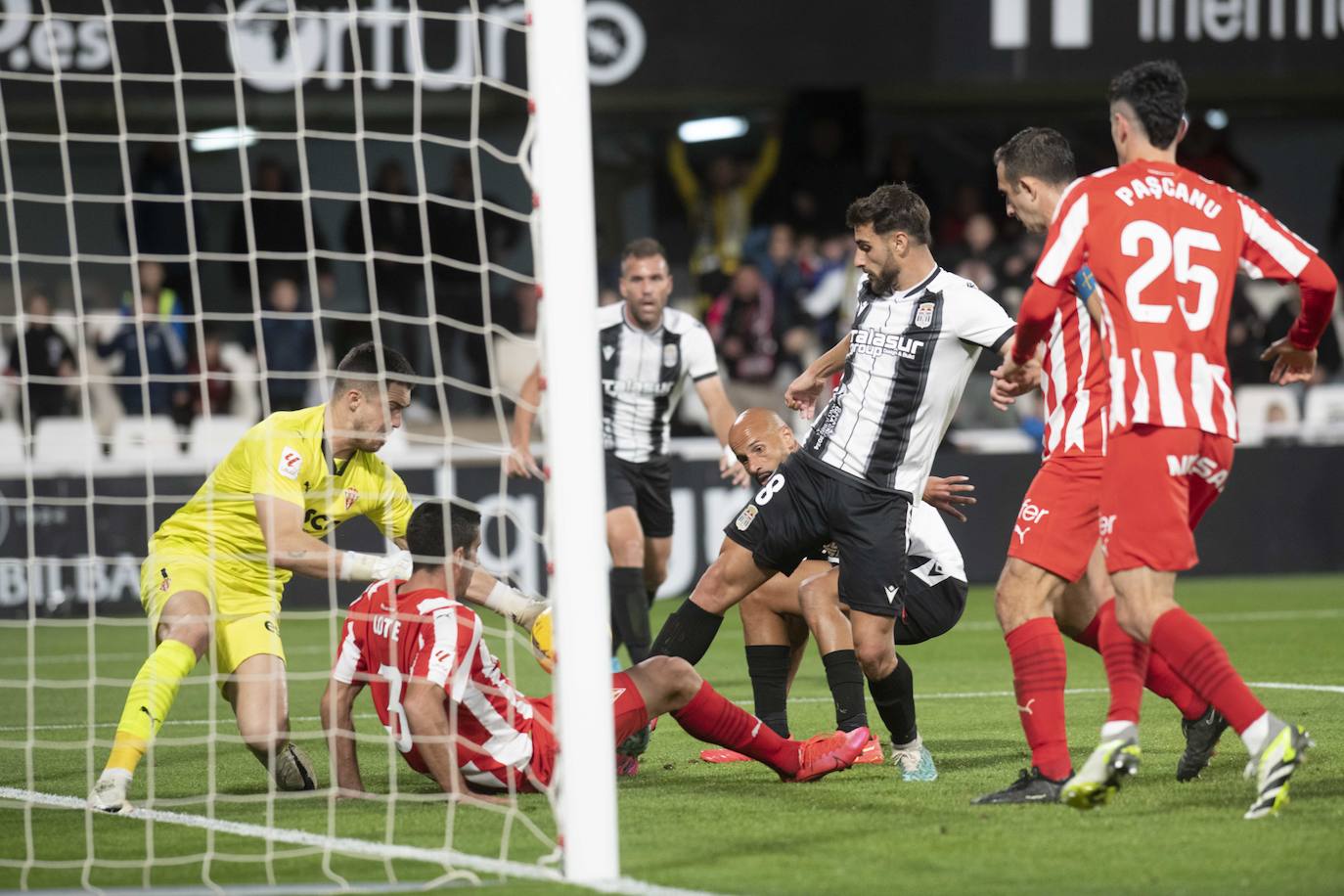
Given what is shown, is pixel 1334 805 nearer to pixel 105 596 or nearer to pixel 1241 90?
pixel 105 596

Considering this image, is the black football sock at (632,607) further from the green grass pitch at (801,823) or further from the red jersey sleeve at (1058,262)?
the red jersey sleeve at (1058,262)

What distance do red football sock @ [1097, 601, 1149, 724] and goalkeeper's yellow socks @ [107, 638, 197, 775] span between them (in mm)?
2919

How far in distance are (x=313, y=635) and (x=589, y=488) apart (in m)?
8.11

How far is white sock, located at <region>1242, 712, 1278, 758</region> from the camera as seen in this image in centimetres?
464

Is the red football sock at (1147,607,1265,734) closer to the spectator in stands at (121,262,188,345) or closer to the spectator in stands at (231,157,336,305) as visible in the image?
the spectator in stands at (231,157,336,305)

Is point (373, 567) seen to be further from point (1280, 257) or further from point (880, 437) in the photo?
point (1280, 257)

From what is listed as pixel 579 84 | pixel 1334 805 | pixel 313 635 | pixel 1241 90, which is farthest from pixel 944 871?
pixel 1241 90

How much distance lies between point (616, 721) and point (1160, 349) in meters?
1.93

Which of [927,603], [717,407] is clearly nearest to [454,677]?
[927,603]

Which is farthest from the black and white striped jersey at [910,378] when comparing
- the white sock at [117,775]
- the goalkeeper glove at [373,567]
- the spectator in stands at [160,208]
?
the spectator in stands at [160,208]

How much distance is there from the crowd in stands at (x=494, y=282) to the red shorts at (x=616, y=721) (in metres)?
9.26

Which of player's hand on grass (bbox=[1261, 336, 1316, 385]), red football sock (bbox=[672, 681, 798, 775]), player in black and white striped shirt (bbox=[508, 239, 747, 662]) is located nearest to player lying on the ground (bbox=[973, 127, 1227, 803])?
player's hand on grass (bbox=[1261, 336, 1316, 385])

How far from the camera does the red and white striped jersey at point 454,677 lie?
5.27 m

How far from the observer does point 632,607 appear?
895 centimetres
